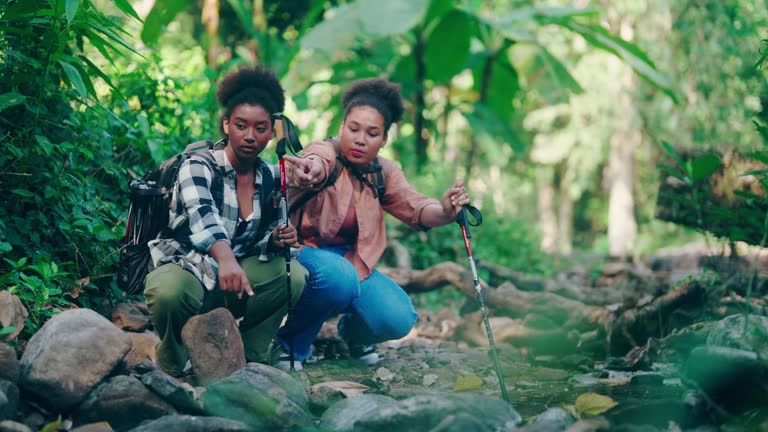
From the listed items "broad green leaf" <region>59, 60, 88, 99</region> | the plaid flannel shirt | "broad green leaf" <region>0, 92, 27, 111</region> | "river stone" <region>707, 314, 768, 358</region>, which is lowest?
"river stone" <region>707, 314, 768, 358</region>

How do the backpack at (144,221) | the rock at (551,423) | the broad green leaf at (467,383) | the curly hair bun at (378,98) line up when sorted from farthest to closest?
the curly hair bun at (378,98) → the broad green leaf at (467,383) → the backpack at (144,221) → the rock at (551,423)

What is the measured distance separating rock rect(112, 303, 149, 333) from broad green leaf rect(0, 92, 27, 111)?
1.19 meters

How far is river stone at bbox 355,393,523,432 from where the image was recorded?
8.57ft

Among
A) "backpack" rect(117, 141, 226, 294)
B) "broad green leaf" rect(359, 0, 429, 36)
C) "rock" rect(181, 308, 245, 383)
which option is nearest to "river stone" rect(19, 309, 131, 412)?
"rock" rect(181, 308, 245, 383)

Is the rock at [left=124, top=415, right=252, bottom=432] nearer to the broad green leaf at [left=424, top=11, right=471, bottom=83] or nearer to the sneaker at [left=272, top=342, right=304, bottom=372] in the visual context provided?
the sneaker at [left=272, top=342, right=304, bottom=372]

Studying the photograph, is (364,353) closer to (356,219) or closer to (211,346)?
Answer: (356,219)

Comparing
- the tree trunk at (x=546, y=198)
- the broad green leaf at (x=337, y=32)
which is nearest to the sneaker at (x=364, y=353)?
the broad green leaf at (x=337, y=32)

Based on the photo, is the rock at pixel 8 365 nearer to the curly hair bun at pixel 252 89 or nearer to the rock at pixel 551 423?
the curly hair bun at pixel 252 89

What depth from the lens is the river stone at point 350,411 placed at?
280cm

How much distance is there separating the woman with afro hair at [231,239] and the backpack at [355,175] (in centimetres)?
27

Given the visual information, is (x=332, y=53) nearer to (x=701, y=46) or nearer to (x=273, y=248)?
(x=273, y=248)

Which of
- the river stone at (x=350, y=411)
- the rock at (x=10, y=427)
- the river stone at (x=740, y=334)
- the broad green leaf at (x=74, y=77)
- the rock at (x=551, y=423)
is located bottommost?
the river stone at (x=350, y=411)

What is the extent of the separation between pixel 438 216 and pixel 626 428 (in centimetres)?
171

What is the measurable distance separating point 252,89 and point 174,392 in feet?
5.00
